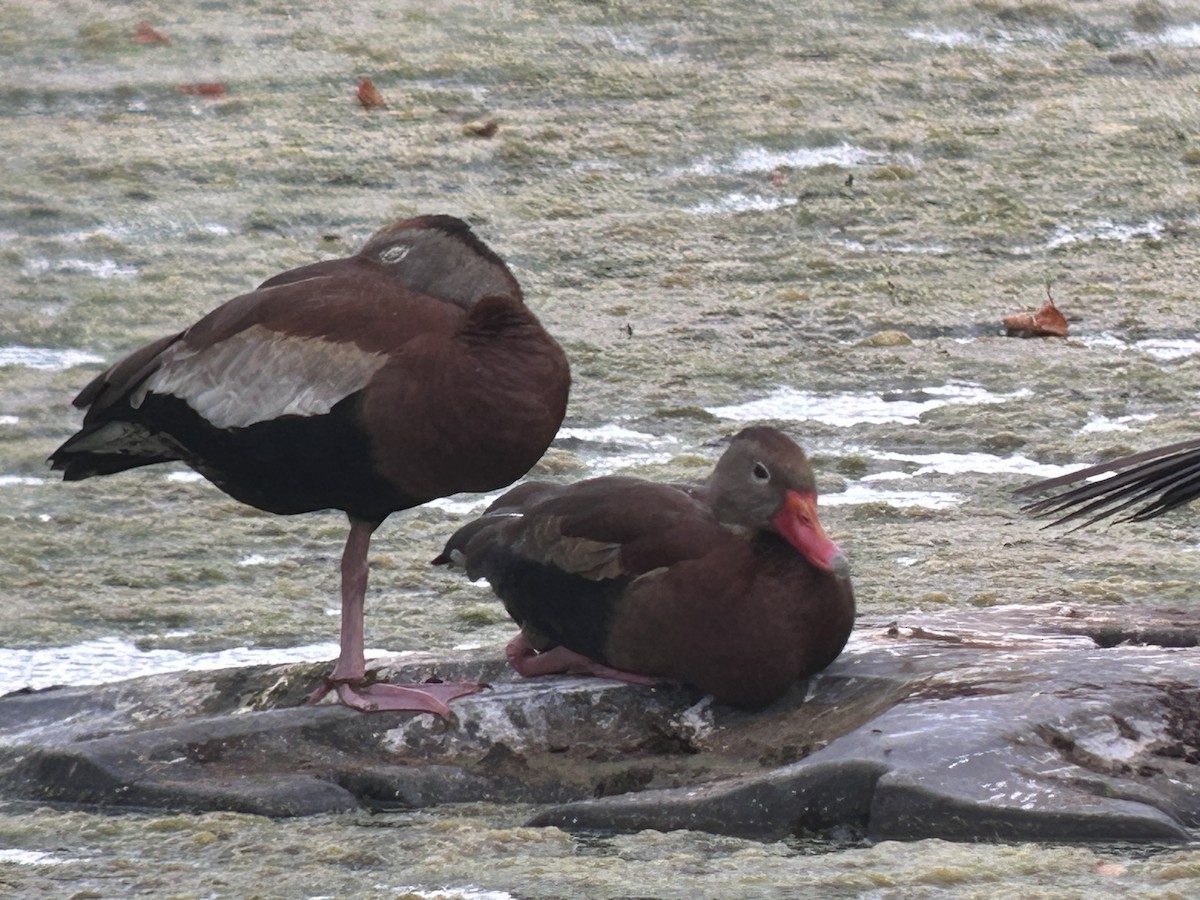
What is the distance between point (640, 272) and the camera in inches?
319

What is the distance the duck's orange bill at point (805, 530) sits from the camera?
156 inches

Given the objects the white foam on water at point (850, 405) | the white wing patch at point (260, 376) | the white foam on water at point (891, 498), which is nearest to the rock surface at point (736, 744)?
the white wing patch at point (260, 376)

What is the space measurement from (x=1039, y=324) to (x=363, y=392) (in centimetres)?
395

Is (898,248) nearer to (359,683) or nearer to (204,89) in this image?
(204,89)

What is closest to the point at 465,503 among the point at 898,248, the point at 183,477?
the point at 183,477

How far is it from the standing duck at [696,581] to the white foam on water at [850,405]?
92.1 inches

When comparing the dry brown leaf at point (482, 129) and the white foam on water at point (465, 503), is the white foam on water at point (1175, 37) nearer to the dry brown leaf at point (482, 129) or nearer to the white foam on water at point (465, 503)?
the dry brown leaf at point (482, 129)

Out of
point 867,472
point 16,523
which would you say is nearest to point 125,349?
point 16,523

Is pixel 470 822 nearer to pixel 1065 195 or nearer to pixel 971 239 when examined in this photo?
pixel 971 239

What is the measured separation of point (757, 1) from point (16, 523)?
21.9 ft

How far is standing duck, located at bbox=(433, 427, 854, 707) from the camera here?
13.0 feet

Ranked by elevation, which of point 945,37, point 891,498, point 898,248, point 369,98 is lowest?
point 891,498

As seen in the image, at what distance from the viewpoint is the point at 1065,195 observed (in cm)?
888

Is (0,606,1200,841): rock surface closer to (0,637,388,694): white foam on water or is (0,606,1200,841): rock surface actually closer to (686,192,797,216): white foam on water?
(0,637,388,694): white foam on water
